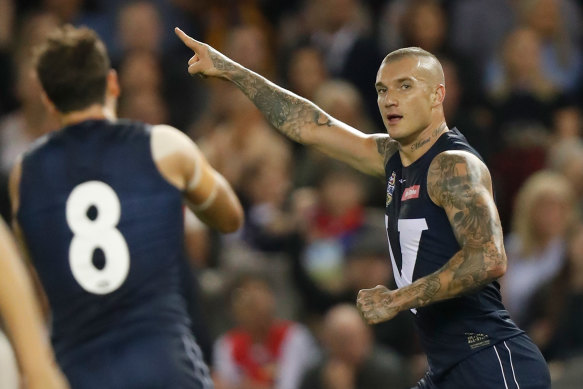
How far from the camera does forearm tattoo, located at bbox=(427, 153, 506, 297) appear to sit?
156 inches

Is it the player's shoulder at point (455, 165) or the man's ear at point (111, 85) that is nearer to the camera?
the player's shoulder at point (455, 165)

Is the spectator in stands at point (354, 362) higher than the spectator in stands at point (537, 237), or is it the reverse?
the spectator in stands at point (537, 237)

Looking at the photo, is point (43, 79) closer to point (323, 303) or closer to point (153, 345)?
point (153, 345)

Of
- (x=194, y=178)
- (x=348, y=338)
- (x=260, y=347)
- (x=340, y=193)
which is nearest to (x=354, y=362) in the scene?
(x=348, y=338)

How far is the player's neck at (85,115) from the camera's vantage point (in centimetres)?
465

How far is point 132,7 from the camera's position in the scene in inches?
414

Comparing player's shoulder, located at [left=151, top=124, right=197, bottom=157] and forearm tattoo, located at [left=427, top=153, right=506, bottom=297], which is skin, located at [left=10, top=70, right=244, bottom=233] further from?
forearm tattoo, located at [left=427, top=153, right=506, bottom=297]

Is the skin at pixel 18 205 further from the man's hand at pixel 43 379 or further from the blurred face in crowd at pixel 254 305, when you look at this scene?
the blurred face in crowd at pixel 254 305

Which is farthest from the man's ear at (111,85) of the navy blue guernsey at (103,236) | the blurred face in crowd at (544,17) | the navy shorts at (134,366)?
the blurred face in crowd at (544,17)

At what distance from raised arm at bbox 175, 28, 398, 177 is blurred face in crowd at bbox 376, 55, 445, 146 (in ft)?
1.53

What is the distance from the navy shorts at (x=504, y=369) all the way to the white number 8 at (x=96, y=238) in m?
1.41

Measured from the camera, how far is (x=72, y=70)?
4676mm

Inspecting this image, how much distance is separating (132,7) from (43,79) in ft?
19.6

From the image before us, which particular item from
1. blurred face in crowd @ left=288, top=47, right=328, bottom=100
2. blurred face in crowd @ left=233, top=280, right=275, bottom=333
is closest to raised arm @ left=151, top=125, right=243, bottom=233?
blurred face in crowd @ left=233, top=280, right=275, bottom=333
